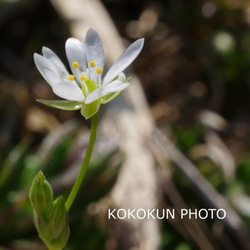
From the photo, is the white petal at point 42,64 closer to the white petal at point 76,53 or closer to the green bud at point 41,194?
the white petal at point 76,53

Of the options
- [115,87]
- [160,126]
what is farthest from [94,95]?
[160,126]

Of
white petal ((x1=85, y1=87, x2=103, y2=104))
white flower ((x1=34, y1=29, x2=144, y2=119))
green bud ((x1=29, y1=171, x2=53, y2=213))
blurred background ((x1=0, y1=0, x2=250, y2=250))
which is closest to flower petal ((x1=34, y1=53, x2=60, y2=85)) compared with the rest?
white flower ((x1=34, y1=29, x2=144, y2=119))

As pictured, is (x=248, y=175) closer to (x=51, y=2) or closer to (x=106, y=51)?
(x=106, y=51)

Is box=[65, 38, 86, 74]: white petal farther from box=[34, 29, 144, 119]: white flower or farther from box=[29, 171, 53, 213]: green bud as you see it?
box=[29, 171, 53, 213]: green bud

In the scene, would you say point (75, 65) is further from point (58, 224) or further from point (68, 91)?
point (58, 224)

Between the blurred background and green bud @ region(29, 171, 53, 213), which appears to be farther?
the blurred background

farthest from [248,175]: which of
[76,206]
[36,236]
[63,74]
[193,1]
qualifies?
[193,1]
